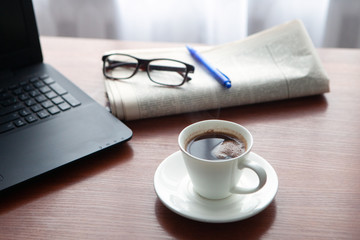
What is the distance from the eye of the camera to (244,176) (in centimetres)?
55

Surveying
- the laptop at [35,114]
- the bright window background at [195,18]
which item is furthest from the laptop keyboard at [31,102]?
the bright window background at [195,18]

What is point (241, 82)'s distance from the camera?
0.75 m

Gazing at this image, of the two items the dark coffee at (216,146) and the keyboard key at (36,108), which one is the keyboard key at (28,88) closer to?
the keyboard key at (36,108)

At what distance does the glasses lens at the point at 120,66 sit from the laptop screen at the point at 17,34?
5.9 inches

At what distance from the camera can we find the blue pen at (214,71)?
0.73 m

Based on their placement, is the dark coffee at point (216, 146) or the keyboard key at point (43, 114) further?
the keyboard key at point (43, 114)

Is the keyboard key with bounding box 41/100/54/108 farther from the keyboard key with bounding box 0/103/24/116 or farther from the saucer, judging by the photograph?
the saucer

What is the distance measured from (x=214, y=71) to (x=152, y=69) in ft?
0.42

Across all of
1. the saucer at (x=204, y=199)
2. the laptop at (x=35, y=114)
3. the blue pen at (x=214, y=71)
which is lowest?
the saucer at (x=204, y=199)

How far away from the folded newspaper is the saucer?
165mm

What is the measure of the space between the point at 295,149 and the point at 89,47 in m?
0.59

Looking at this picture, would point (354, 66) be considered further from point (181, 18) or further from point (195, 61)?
point (181, 18)

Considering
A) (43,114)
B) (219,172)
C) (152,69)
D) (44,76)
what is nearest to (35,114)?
(43,114)

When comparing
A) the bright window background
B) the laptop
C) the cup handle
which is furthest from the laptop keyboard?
the bright window background
